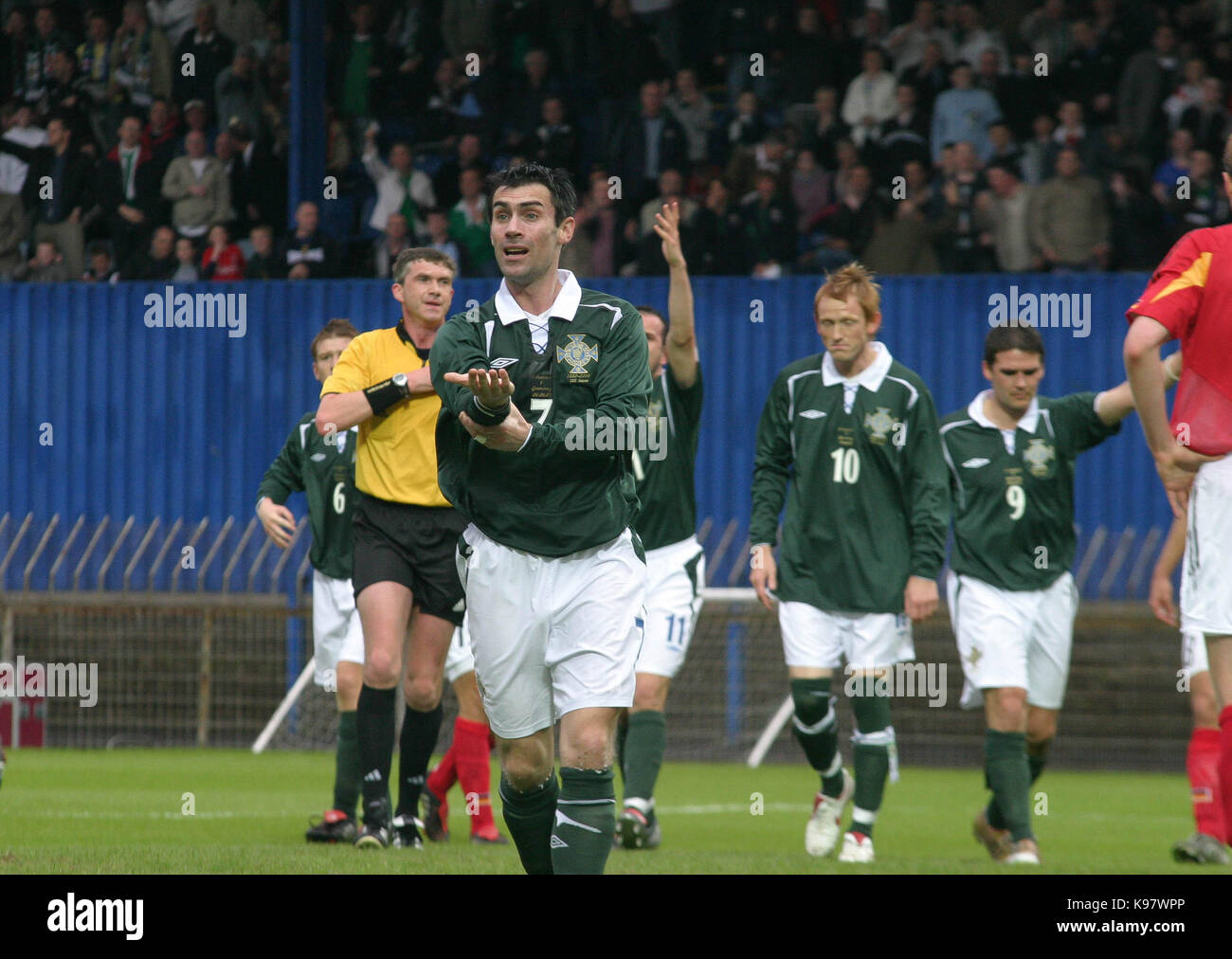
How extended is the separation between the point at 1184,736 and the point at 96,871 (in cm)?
971

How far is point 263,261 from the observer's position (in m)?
17.9

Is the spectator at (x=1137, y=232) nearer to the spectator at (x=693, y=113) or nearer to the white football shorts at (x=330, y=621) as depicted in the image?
the spectator at (x=693, y=113)

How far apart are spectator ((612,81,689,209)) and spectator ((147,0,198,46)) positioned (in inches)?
216

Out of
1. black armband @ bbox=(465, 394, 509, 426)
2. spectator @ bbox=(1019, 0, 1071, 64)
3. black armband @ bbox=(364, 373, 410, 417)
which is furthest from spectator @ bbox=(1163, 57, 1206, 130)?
black armband @ bbox=(465, 394, 509, 426)

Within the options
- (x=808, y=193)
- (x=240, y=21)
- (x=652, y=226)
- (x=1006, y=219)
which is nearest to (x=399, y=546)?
(x=652, y=226)

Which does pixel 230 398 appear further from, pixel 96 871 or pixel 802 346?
pixel 96 871

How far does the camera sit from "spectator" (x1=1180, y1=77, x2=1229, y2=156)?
15945 millimetres

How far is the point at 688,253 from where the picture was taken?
663 inches

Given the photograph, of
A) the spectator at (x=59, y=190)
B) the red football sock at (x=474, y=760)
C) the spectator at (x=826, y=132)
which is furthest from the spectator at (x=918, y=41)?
the red football sock at (x=474, y=760)

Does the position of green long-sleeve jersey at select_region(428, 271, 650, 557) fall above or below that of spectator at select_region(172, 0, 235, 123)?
below

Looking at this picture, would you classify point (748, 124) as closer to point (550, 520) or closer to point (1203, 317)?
point (1203, 317)

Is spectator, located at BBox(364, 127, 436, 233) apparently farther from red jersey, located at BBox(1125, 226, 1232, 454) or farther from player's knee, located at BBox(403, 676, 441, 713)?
red jersey, located at BBox(1125, 226, 1232, 454)

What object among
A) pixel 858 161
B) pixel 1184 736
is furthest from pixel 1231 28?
pixel 1184 736

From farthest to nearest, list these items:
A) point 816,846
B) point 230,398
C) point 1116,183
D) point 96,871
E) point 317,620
Answer: point 230,398, point 1116,183, point 317,620, point 816,846, point 96,871
